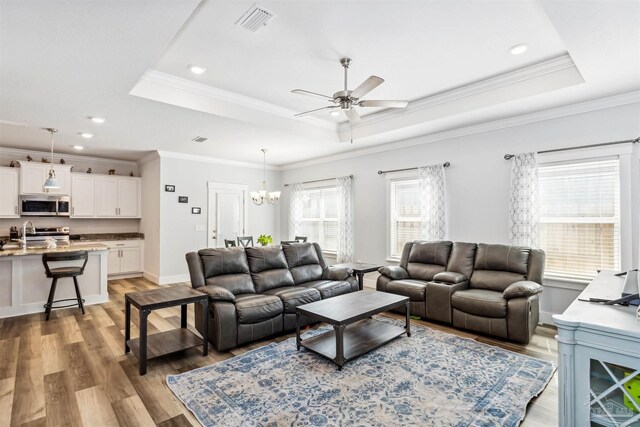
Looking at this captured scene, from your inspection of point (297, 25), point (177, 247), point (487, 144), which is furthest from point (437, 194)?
point (177, 247)

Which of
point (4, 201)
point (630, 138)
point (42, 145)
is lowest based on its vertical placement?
point (4, 201)

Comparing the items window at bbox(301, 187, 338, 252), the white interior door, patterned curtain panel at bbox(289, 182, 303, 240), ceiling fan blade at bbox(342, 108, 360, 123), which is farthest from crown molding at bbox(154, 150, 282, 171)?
ceiling fan blade at bbox(342, 108, 360, 123)

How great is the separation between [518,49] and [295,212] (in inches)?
225

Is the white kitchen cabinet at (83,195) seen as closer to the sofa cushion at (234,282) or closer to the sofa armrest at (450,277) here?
the sofa cushion at (234,282)

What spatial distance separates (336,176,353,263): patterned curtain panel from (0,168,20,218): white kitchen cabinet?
631cm

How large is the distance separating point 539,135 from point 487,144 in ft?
2.13

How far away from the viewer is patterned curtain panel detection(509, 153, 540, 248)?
14.0 feet

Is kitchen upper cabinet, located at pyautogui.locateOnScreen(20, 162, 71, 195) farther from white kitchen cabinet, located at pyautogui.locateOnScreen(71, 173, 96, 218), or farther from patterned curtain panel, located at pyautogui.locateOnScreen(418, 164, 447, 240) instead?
patterned curtain panel, located at pyautogui.locateOnScreen(418, 164, 447, 240)

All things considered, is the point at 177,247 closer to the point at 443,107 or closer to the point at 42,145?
the point at 42,145

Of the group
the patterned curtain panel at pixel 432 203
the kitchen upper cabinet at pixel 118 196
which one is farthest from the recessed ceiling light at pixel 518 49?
the kitchen upper cabinet at pixel 118 196

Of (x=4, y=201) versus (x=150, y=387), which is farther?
(x=4, y=201)

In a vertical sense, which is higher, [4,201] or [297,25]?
[297,25]

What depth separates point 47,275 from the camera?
4348 millimetres

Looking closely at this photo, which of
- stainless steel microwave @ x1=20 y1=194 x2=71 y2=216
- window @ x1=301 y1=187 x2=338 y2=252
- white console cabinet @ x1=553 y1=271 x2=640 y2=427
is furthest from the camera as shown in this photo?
window @ x1=301 y1=187 x2=338 y2=252
